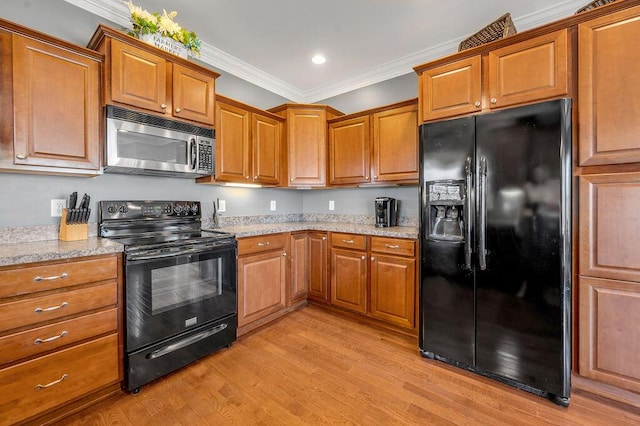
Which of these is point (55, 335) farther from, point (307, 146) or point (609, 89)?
point (609, 89)

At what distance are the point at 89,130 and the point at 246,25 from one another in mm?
1581

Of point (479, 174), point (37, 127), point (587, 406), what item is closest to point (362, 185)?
point (479, 174)

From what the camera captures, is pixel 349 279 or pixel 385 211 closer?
pixel 349 279

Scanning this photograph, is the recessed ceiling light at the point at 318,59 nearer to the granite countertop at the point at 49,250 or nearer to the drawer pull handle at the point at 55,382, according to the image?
the granite countertop at the point at 49,250

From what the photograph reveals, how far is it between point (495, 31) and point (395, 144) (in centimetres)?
115

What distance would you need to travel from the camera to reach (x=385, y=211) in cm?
302

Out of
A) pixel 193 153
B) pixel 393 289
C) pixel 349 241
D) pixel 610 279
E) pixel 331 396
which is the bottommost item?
pixel 331 396

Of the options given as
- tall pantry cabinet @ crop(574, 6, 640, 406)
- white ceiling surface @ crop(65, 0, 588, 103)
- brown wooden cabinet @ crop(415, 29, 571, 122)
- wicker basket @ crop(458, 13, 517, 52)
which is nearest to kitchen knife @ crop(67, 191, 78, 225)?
white ceiling surface @ crop(65, 0, 588, 103)

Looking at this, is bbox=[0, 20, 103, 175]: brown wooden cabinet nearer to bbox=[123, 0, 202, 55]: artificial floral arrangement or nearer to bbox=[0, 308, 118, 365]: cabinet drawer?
bbox=[123, 0, 202, 55]: artificial floral arrangement

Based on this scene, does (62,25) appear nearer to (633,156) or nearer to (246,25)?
(246,25)

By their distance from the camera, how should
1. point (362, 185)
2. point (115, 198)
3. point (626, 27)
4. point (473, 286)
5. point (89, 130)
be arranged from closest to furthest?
point (626, 27) < point (89, 130) < point (473, 286) < point (115, 198) < point (362, 185)

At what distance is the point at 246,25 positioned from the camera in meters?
2.50

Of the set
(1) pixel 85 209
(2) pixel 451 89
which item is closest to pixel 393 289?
(2) pixel 451 89

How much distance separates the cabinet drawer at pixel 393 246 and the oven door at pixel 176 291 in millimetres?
1319
